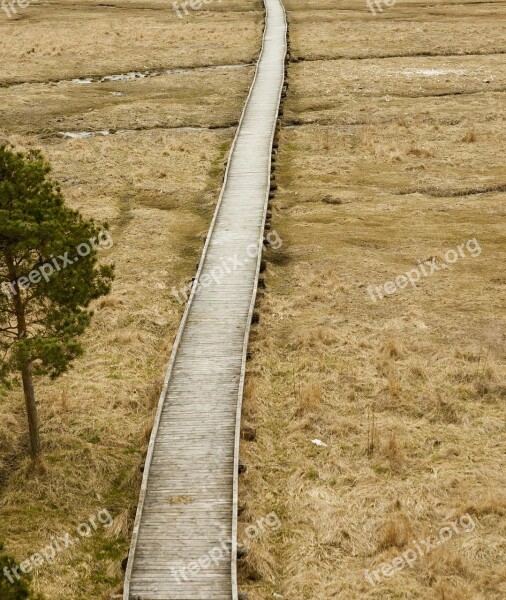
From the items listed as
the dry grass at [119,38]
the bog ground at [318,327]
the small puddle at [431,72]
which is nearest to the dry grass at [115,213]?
the bog ground at [318,327]

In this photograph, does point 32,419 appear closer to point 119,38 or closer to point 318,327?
point 318,327

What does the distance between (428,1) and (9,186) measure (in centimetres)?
7600

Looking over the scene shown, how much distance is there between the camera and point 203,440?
66.8ft

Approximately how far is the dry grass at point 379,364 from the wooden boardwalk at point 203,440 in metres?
0.77

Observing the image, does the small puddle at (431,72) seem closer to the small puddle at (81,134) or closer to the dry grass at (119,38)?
the dry grass at (119,38)

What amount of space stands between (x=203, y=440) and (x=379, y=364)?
659cm

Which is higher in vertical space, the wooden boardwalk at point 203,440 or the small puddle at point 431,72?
the small puddle at point 431,72

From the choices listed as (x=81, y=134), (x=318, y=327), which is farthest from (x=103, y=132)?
(x=318, y=327)

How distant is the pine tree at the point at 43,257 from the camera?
722 inches

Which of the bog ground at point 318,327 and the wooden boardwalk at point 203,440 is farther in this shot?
the bog ground at point 318,327

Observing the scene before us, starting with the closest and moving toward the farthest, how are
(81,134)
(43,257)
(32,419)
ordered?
(43,257), (32,419), (81,134)

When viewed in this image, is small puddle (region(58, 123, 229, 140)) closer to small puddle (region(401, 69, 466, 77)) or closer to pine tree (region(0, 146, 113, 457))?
small puddle (region(401, 69, 466, 77))

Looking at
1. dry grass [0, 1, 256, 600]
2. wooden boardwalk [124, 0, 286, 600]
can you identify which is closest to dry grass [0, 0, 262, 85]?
dry grass [0, 1, 256, 600]

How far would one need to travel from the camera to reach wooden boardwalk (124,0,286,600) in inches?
661
